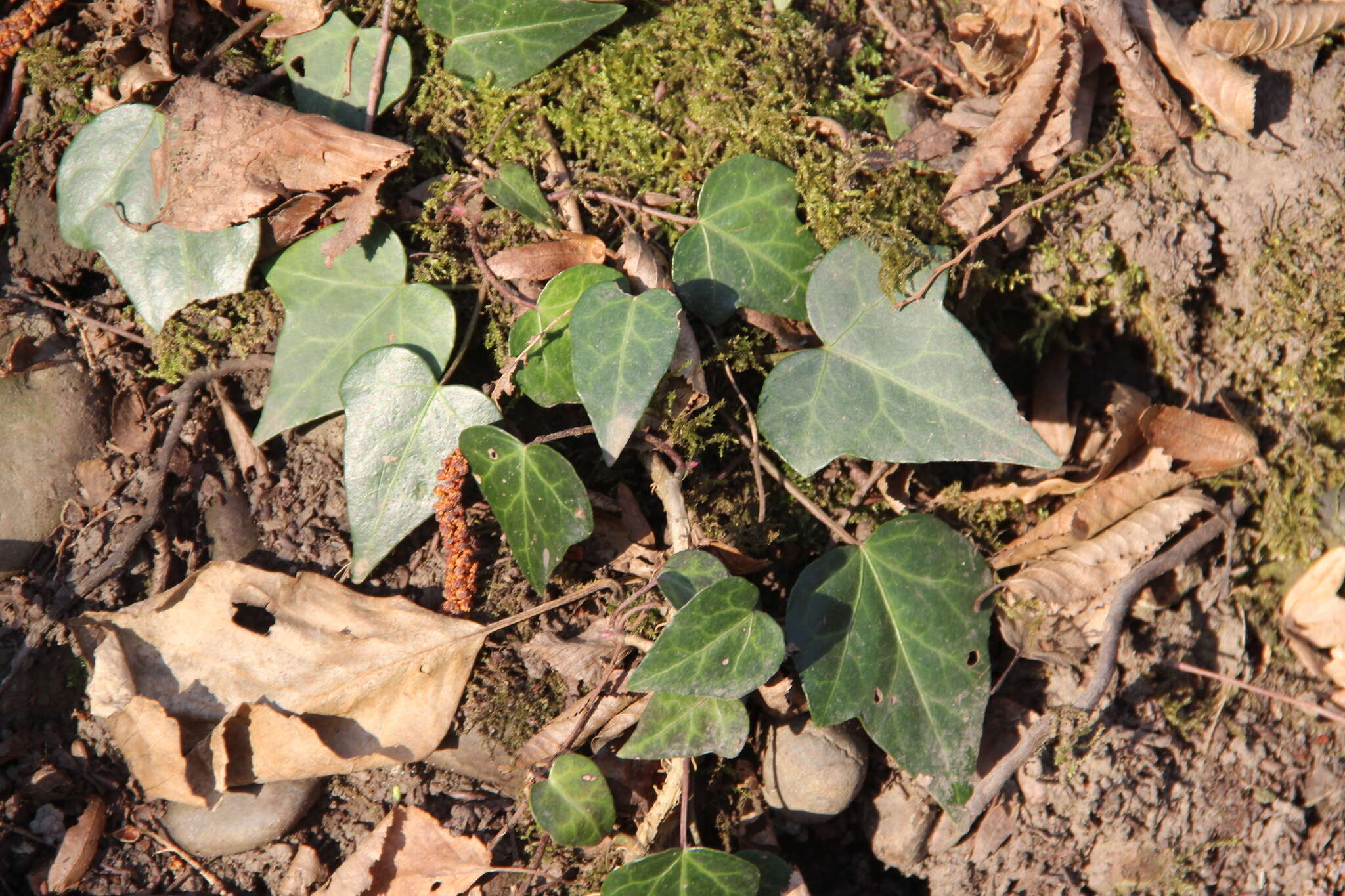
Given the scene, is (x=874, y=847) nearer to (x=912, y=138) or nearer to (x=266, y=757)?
(x=266, y=757)

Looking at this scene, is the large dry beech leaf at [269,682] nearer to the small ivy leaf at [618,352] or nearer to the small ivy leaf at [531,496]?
the small ivy leaf at [531,496]

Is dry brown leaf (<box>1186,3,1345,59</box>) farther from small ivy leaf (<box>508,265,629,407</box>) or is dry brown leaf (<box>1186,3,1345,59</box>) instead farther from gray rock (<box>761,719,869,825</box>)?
gray rock (<box>761,719,869,825</box>)

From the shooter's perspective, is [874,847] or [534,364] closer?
[534,364]

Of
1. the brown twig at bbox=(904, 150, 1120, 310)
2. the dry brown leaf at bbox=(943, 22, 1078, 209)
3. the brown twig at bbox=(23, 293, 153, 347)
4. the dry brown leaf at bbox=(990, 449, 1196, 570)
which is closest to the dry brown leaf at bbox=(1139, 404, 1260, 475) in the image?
the dry brown leaf at bbox=(990, 449, 1196, 570)

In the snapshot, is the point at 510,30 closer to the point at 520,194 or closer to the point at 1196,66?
the point at 520,194

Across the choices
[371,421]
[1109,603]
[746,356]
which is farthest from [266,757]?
[1109,603]

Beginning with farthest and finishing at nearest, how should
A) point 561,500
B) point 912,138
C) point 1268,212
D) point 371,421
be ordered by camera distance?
1. point 1268,212
2. point 912,138
3. point 371,421
4. point 561,500
